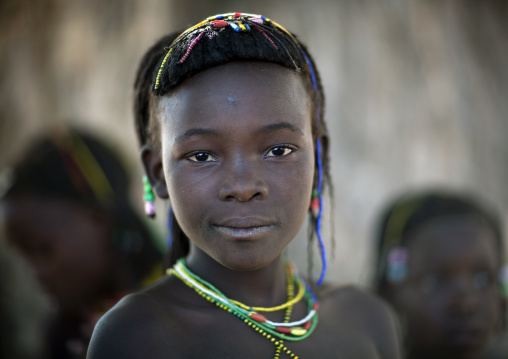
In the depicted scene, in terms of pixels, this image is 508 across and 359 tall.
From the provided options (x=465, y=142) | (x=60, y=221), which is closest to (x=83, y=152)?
(x=60, y=221)

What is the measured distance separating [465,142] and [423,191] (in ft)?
5.18

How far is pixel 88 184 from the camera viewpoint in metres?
3.49

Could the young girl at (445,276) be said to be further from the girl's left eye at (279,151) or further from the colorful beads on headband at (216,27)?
the colorful beads on headband at (216,27)

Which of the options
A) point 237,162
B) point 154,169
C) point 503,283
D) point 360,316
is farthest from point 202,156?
point 503,283

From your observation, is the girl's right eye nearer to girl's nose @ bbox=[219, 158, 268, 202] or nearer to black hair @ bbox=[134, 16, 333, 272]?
girl's nose @ bbox=[219, 158, 268, 202]

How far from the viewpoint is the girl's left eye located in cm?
168

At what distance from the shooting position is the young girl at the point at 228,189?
5.28 feet

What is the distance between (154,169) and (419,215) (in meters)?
2.27

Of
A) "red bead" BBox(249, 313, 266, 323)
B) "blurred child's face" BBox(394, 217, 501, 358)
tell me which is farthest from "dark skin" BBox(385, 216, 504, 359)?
"red bead" BBox(249, 313, 266, 323)

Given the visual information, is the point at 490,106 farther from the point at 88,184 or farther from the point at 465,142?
the point at 88,184

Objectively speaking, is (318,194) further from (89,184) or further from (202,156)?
(89,184)

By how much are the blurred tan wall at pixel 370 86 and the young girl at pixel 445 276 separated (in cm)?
118

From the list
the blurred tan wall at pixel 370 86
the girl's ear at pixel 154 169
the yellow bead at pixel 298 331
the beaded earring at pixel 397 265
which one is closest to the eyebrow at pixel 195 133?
the girl's ear at pixel 154 169

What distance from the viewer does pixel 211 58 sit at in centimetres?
166
